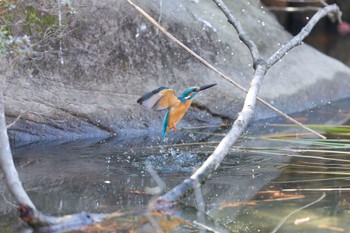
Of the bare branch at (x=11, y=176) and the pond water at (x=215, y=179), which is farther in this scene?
the pond water at (x=215, y=179)

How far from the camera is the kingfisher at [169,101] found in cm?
442

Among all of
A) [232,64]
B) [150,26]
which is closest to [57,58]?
[150,26]

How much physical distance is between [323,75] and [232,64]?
1168 millimetres

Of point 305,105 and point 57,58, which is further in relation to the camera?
point 305,105

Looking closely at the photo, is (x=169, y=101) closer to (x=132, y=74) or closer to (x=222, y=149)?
(x=222, y=149)

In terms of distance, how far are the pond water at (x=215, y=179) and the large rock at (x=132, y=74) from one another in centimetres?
28

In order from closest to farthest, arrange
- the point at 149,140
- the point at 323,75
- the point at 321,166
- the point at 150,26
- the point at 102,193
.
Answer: the point at 102,193, the point at 321,166, the point at 149,140, the point at 150,26, the point at 323,75

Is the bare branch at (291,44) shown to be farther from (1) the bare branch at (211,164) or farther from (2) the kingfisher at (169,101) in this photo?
(1) the bare branch at (211,164)

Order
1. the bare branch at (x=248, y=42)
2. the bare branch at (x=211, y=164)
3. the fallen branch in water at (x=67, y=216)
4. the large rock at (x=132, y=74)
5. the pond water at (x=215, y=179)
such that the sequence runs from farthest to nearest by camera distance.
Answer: the large rock at (x=132, y=74), the bare branch at (x=248, y=42), the pond water at (x=215, y=179), the bare branch at (x=211, y=164), the fallen branch in water at (x=67, y=216)

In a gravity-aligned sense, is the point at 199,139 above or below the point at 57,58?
below

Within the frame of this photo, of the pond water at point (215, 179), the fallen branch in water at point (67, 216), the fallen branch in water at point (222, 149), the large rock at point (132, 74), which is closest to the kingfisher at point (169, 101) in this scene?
the pond water at point (215, 179)

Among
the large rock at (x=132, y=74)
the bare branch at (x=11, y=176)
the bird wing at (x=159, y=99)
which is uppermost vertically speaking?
the large rock at (x=132, y=74)

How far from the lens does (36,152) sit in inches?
193

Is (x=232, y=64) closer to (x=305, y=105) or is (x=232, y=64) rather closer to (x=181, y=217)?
(x=305, y=105)
